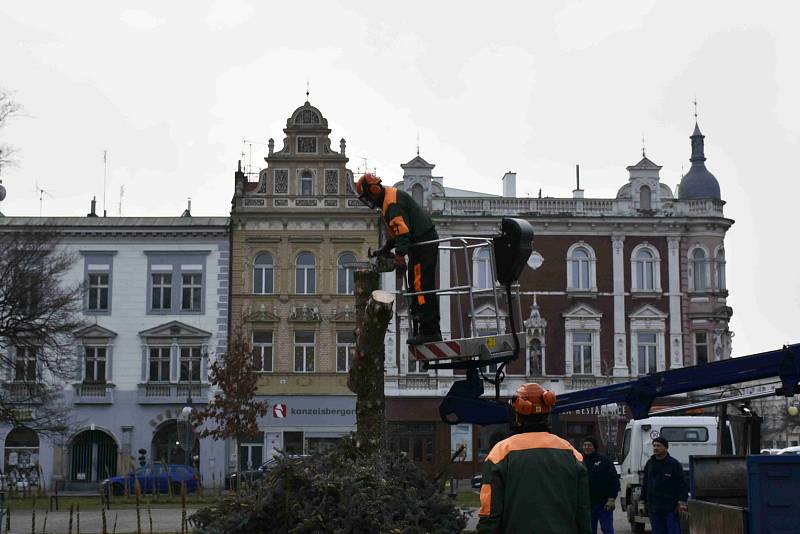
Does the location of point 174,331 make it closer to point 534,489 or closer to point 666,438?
point 666,438

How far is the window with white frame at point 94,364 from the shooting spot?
50.2 m

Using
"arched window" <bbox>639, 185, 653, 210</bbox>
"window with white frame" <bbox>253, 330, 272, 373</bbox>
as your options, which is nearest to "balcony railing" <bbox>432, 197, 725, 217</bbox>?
"arched window" <bbox>639, 185, 653, 210</bbox>

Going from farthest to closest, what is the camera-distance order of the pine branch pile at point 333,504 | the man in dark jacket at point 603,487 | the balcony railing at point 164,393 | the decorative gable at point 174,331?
the decorative gable at point 174,331 < the balcony railing at point 164,393 < the man in dark jacket at point 603,487 < the pine branch pile at point 333,504

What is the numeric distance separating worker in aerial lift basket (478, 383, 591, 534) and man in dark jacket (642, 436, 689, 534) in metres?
9.29

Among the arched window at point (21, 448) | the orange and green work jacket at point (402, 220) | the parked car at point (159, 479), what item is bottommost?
the parked car at point (159, 479)

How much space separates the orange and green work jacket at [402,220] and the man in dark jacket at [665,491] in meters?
5.70

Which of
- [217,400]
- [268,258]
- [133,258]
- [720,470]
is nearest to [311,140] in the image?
[268,258]

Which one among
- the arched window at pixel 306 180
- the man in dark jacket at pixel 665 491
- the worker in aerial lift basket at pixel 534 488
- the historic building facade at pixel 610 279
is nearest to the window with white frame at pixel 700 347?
the historic building facade at pixel 610 279

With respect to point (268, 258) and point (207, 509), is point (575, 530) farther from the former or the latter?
point (268, 258)

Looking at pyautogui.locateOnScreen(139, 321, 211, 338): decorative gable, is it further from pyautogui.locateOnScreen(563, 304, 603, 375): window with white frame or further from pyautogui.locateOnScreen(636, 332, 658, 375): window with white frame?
pyautogui.locateOnScreen(636, 332, 658, 375): window with white frame

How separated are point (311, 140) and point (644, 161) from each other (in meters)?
14.3

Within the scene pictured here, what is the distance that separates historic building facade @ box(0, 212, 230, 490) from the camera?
49.4m

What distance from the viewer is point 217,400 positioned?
146 ft

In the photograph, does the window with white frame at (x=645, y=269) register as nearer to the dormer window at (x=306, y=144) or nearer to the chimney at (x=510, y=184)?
the chimney at (x=510, y=184)
